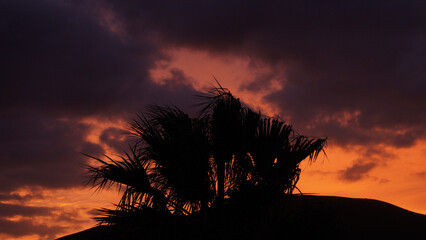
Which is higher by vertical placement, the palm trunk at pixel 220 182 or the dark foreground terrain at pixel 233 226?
the palm trunk at pixel 220 182

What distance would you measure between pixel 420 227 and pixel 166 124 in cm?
952

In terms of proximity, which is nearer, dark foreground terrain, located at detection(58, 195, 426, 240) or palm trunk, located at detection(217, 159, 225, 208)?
dark foreground terrain, located at detection(58, 195, 426, 240)

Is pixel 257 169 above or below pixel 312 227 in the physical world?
above

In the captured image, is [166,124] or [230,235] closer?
[230,235]

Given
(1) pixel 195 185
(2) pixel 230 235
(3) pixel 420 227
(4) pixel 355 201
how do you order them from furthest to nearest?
(4) pixel 355 201
(3) pixel 420 227
(1) pixel 195 185
(2) pixel 230 235

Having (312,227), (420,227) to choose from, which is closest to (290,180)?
(312,227)

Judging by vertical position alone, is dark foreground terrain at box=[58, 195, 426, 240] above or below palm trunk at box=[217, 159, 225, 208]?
below

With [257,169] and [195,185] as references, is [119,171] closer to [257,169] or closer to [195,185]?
[195,185]

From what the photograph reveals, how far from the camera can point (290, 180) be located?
7355 mm

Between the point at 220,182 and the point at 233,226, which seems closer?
the point at 233,226

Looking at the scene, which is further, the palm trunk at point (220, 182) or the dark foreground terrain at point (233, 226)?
the palm trunk at point (220, 182)

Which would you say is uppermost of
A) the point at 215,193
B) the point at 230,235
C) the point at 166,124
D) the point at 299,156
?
the point at 166,124

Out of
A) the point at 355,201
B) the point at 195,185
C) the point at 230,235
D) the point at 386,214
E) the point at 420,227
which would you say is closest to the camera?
the point at 230,235

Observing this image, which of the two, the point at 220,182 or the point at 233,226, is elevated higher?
the point at 220,182
